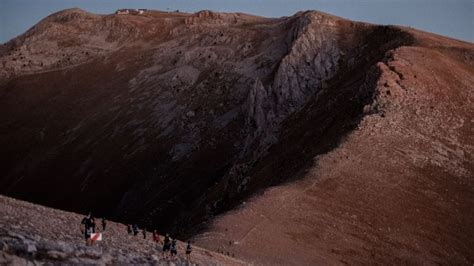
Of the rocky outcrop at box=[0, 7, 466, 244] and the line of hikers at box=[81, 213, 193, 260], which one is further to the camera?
the rocky outcrop at box=[0, 7, 466, 244]

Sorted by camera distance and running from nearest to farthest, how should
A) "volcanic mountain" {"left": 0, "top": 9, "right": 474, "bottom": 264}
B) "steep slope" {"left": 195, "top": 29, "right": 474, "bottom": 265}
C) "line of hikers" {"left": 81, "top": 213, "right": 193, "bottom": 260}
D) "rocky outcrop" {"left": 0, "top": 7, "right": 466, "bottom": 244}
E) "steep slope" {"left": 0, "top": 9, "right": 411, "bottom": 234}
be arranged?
"line of hikers" {"left": 81, "top": 213, "right": 193, "bottom": 260}
"steep slope" {"left": 195, "top": 29, "right": 474, "bottom": 265}
"volcanic mountain" {"left": 0, "top": 9, "right": 474, "bottom": 264}
"rocky outcrop" {"left": 0, "top": 7, "right": 466, "bottom": 244}
"steep slope" {"left": 0, "top": 9, "right": 411, "bottom": 234}

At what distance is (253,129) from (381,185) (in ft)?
94.7

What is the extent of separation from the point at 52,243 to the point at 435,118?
39787 mm

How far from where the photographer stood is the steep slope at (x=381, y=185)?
1337 inches

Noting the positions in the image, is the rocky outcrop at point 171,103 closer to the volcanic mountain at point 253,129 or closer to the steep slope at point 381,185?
the volcanic mountain at point 253,129

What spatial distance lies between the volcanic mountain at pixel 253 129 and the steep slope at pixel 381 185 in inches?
4.9

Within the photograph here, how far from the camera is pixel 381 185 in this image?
4059 centimetres

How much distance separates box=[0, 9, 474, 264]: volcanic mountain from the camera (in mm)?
37219

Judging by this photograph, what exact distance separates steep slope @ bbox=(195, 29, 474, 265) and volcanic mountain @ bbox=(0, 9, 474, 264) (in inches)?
4.9

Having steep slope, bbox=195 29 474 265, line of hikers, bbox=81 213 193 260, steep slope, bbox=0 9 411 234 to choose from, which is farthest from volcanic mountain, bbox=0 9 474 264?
line of hikers, bbox=81 213 193 260

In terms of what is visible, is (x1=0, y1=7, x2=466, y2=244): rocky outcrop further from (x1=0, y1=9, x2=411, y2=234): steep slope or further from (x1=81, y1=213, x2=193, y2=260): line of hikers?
(x1=81, y1=213, x2=193, y2=260): line of hikers

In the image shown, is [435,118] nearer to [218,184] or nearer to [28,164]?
[218,184]


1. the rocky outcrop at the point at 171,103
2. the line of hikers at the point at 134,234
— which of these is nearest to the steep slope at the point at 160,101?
the rocky outcrop at the point at 171,103

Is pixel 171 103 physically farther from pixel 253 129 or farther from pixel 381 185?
pixel 381 185
